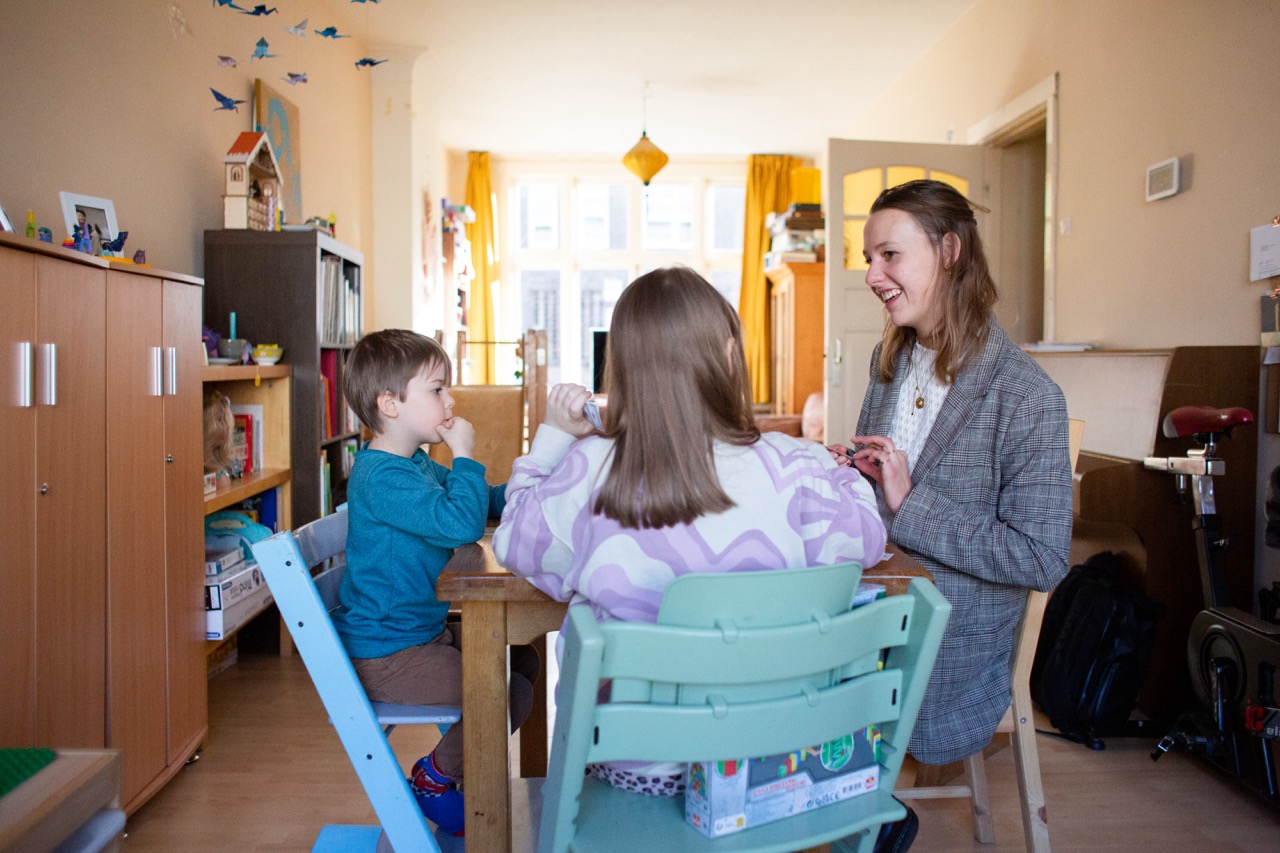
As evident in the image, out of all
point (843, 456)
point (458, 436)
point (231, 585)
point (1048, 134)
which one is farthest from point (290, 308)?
point (1048, 134)

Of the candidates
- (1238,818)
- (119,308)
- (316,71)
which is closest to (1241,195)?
(1238,818)

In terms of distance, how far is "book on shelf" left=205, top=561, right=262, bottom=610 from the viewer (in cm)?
241

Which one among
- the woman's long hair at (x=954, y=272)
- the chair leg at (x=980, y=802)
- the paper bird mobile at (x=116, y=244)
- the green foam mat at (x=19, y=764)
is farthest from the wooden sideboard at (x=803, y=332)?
the green foam mat at (x=19, y=764)

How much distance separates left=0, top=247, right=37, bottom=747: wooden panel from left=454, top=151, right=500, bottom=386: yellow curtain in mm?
6272

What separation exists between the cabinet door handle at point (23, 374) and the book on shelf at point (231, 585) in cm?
95

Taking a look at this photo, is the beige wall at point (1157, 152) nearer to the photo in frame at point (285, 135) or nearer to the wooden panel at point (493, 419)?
the wooden panel at point (493, 419)

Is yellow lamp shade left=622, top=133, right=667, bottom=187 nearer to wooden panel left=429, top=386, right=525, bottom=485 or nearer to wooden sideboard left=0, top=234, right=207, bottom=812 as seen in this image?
wooden panel left=429, top=386, right=525, bottom=485

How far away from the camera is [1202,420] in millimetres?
2246

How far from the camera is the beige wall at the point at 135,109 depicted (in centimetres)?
222

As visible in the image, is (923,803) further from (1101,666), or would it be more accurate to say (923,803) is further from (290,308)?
(290,308)

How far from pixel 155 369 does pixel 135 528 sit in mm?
351

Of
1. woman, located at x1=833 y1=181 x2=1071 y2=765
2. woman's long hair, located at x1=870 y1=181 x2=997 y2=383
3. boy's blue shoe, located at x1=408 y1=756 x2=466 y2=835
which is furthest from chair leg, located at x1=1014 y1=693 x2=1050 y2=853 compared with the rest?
boy's blue shoe, located at x1=408 y1=756 x2=466 y2=835

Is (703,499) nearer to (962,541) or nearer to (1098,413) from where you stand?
(962,541)

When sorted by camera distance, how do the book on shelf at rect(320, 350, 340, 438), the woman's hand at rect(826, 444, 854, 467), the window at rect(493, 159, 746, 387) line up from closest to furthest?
the woman's hand at rect(826, 444, 854, 467) → the book on shelf at rect(320, 350, 340, 438) → the window at rect(493, 159, 746, 387)
